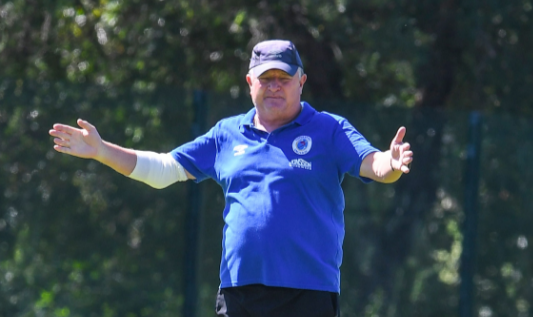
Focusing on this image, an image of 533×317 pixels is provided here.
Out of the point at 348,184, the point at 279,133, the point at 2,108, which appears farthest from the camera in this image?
the point at 348,184

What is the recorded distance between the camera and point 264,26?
7398 millimetres

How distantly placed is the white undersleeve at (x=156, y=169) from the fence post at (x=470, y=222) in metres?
3.59

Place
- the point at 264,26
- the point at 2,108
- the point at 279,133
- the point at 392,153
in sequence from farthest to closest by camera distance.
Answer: the point at 264,26
the point at 2,108
the point at 279,133
the point at 392,153

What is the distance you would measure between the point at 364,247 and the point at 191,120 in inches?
70.0

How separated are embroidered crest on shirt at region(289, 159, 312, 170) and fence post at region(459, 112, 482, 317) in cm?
363

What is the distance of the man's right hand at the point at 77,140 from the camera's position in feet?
11.9

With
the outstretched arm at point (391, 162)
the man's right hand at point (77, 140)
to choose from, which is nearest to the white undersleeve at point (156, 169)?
the man's right hand at point (77, 140)

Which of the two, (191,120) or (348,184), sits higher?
(191,120)

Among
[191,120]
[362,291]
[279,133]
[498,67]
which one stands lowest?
[362,291]

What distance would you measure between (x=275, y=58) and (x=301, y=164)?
52 centimetres

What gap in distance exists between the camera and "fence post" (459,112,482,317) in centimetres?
687

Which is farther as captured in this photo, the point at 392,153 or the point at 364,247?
the point at 364,247

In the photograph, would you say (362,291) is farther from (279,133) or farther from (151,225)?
(279,133)

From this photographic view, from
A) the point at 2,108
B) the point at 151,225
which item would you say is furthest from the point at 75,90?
the point at 151,225
